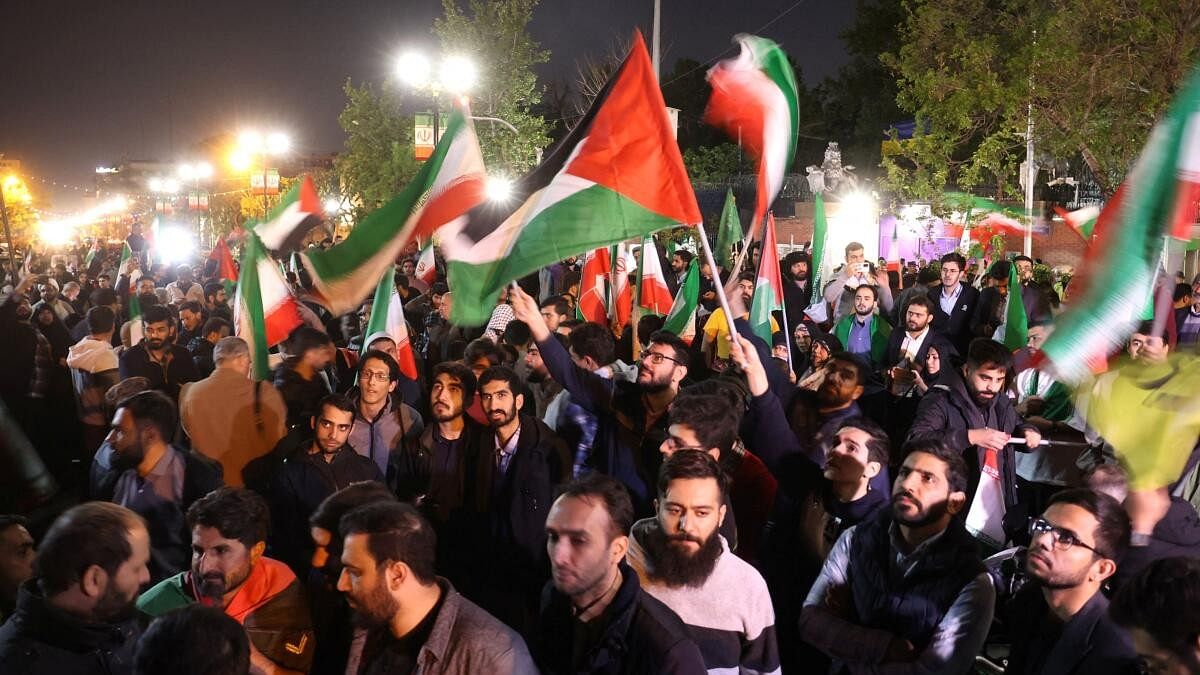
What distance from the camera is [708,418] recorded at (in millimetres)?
4660

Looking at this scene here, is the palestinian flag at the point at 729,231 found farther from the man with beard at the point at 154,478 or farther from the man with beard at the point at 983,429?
the man with beard at the point at 154,478

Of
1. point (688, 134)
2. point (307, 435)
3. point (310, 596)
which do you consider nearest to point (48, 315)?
point (307, 435)

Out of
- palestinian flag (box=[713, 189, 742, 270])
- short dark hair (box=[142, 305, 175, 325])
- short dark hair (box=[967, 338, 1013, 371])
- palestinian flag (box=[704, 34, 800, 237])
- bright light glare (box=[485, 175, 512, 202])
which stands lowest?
short dark hair (box=[142, 305, 175, 325])

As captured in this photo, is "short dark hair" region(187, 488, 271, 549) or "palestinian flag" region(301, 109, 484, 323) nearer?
"short dark hair" region(187, 488, 271, 549)

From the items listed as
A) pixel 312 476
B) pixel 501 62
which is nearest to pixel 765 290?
pixel 312 476

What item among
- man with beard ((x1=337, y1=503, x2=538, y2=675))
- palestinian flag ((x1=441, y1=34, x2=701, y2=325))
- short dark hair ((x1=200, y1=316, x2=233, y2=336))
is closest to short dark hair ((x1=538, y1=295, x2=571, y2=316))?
short dark hair ((x1=200, y1=316, x2=233, y2=336))

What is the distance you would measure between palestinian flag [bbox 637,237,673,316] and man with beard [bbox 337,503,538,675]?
7703mm

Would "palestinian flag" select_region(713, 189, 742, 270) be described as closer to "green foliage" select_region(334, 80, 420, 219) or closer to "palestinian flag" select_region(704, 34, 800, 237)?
"palestinian flag" select_region(704, 34, 800, 237)

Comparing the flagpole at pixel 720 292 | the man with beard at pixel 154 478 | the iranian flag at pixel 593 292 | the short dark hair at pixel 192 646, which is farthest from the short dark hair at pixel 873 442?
the iranian flag at pixel 593 292

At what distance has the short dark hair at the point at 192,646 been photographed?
280 centimetres

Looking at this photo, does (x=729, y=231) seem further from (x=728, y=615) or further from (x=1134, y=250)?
(x=728, y=615)

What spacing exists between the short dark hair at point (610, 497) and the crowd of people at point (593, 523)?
0.01 m

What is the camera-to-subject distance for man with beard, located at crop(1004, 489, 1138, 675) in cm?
340

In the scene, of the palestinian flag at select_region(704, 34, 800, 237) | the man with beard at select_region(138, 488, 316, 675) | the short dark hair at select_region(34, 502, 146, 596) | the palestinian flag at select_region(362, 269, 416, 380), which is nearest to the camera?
the short dark hair at select_region(34, 502, 146, 596)
